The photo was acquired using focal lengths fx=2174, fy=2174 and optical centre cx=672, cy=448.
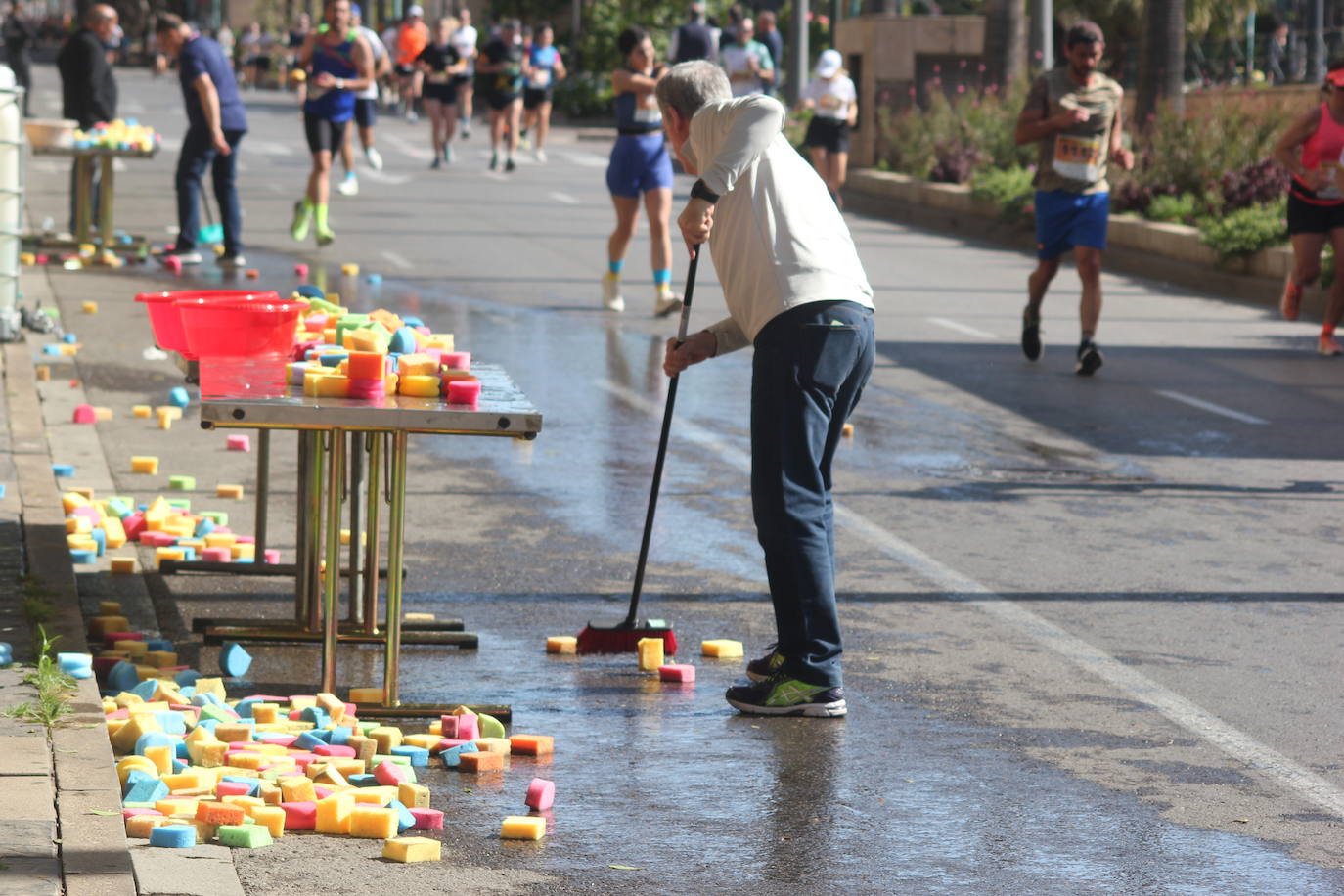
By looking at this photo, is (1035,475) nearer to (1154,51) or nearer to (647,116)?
(647,116)

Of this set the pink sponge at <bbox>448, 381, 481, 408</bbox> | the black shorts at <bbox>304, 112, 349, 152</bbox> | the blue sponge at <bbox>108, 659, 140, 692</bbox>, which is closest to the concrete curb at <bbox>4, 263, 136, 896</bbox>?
the blue sponge at <bbox>108, 659, 140, 692</bbox>

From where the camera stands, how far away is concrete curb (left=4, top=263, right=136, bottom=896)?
4.45 m

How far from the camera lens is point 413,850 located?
4848mm

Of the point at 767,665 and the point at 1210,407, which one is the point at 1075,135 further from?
the point at 767,665

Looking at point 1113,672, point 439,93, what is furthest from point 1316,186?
point 439,93

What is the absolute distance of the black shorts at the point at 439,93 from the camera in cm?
3266

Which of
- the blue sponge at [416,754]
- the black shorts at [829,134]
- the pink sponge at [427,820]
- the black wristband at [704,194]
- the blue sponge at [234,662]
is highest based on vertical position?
the black wristband at [704,194]

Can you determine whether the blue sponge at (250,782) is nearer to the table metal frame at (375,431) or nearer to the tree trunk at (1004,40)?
the table metal frame at (375,431)

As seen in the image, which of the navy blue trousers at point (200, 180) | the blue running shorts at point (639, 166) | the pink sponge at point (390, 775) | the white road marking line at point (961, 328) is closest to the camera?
the pink sponge at point (390, 775)

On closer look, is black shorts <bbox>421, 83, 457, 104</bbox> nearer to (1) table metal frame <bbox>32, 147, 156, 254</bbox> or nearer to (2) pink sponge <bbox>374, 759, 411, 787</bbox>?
(1) table metal frame <bbox>32, 147, 156, 254</bbox>

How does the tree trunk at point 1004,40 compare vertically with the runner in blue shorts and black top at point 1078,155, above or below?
above

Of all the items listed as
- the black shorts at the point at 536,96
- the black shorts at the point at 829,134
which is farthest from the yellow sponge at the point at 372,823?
the black shorts at the point at 536,96

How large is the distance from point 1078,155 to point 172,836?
9.28 m

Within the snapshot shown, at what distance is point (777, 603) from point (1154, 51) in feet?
69.5
